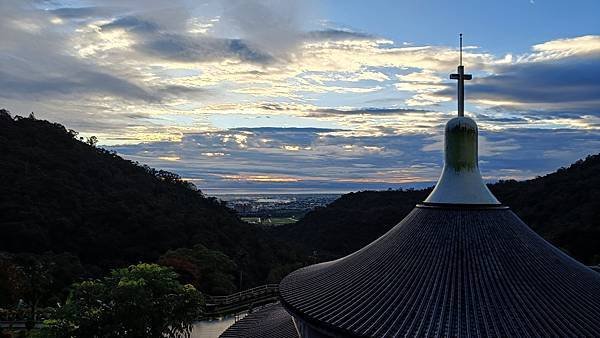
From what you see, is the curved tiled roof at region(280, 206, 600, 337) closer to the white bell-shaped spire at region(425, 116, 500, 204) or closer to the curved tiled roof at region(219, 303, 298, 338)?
the white bell-shaped spire at region(425, 116, 500, 204)

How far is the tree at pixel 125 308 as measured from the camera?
1903 centimetres

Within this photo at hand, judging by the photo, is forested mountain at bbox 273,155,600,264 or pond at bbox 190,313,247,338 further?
forested mountain at bbox 273,155,600,264

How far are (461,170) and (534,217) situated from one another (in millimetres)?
50764

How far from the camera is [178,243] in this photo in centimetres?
5897

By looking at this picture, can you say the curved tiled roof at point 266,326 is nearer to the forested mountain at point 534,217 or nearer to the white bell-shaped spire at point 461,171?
the white bell-shaped spire at point 461,171

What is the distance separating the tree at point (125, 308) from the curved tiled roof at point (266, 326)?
2.62 metres

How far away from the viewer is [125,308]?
19578mm

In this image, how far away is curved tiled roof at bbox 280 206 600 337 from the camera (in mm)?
11516

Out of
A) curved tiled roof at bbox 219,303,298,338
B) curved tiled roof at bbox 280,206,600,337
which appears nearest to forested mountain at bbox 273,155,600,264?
curved tiled roof at bbox 219,303,298,338

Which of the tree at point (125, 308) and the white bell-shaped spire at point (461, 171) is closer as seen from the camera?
the white bell-shaped spire at point (461, 171)

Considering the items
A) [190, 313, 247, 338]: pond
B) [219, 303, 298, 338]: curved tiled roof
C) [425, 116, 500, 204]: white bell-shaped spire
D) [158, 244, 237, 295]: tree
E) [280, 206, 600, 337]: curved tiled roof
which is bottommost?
[190, 313, 247, 338]: pond

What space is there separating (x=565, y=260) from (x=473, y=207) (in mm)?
2873

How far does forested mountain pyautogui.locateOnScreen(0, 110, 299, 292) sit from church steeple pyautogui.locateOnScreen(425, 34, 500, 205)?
1248 inches

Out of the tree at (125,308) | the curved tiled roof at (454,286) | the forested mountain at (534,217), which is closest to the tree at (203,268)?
the tree at (125,308)
